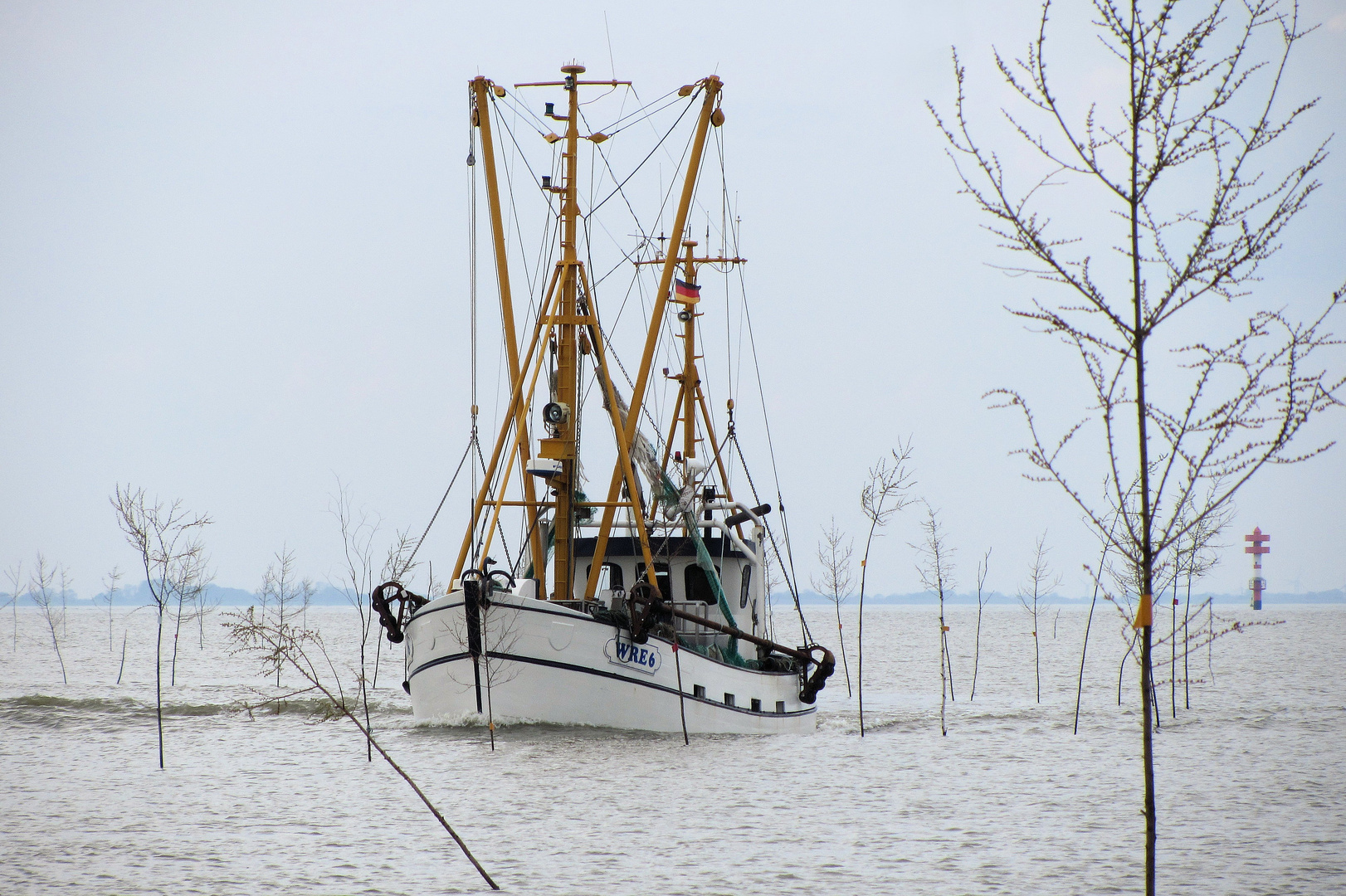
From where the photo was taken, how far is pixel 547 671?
19.9m

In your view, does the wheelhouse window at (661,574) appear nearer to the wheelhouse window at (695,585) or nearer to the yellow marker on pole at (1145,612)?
the wheelhouse window at (695,585)

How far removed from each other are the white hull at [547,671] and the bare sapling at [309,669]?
152 cm

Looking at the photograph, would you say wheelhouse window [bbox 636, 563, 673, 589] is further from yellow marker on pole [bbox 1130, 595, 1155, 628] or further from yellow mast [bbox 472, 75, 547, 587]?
yellow marker on pole [bbox 1130, 595, 1155, 628]

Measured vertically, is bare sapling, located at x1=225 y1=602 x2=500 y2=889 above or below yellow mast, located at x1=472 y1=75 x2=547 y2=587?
below

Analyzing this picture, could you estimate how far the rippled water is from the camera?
12000 millimetres

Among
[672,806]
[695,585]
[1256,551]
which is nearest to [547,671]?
[672,806]

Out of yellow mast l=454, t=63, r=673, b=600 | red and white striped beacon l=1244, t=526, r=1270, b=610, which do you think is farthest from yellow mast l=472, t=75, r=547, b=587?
red and white striped beacon l=1244, t=526, r=1270, b=610

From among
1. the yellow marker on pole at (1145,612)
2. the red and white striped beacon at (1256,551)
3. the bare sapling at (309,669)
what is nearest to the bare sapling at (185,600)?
the bare sapling at (309,669)

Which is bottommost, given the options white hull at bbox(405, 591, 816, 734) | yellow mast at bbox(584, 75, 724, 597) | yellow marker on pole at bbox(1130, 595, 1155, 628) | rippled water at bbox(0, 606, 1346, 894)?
rippled water at bbox(0, 606, 1346, 894)

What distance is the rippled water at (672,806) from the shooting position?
12.0 m

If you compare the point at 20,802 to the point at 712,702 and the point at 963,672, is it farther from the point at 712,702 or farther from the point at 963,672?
the point at 963,672

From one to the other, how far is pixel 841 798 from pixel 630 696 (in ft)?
15.9

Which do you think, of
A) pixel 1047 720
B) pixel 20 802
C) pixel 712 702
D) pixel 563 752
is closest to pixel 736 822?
pixel 563 752

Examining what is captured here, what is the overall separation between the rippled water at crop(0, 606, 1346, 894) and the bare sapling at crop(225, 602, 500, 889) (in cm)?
93
